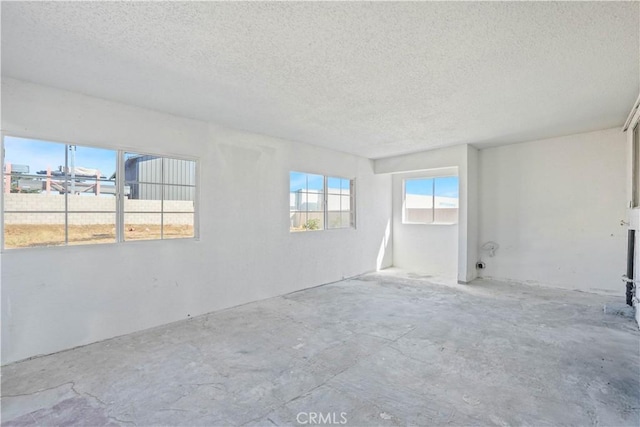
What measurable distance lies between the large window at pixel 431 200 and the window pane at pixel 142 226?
5352 millimetres

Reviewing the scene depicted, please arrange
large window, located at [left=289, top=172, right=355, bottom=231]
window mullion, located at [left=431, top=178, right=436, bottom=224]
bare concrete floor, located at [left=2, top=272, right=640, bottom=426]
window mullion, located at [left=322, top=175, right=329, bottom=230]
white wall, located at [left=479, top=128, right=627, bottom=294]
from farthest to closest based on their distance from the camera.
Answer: window mullion, located at [left=431, top=178, right=436, bottom=224] < window mullion, located at [left=322, top=175, right=329, bottom=230] < large window, located at [left=289, top=172, right=355, bottom=231] < white wall, located at [left=479, top=128, right=627, bottom=294] < bare concrete floor, located at [left=2, top=272, right=640, bottom=426]

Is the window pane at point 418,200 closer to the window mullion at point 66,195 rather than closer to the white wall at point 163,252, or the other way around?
the white wall at point 163,252

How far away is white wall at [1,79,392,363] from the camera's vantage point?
2812mm

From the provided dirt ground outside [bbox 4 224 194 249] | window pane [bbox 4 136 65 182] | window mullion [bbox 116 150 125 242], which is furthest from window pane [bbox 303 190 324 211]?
window pane [bbox 4 136 65 182]

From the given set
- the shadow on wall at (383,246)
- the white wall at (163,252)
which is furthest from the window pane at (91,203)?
the shadow on wall at (383,246)

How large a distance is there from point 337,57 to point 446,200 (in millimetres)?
5151

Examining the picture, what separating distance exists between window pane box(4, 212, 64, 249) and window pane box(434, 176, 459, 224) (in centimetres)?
642

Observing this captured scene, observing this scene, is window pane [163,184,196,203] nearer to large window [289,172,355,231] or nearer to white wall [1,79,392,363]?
white wall [1,79,392,363]

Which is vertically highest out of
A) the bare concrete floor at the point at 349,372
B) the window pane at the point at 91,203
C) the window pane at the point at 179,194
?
the window pane at the point at 179,194

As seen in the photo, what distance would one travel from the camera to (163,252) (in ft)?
12.0

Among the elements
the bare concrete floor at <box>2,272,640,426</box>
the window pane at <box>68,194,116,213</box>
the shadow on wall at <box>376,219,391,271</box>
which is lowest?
the bare concrete floor at <box>2,272,640,426</box>

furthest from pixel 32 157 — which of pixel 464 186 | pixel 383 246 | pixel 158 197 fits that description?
pixel 383 246

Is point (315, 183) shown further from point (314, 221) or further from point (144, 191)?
point (144, 191)

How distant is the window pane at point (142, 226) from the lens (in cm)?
344
